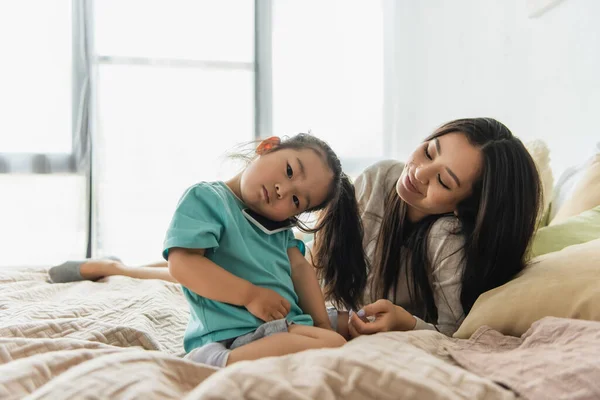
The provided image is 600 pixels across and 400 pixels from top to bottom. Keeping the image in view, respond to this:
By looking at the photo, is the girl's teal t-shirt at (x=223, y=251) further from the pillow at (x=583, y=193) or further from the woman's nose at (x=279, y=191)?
the pillow at (x=583, y=193)

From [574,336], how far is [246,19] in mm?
2882

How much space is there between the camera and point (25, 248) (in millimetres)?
2977

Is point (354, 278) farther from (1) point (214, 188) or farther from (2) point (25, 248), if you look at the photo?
(2) point (25, 248)

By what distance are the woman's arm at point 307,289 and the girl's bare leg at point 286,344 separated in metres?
0.20

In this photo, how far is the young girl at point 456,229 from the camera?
3.67ft

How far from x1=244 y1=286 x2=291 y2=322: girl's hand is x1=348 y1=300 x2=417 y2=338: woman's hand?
0.53 feet

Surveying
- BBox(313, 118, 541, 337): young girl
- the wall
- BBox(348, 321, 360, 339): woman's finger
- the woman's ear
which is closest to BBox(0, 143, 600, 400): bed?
BBox(313, 118, 541, 337): young girl

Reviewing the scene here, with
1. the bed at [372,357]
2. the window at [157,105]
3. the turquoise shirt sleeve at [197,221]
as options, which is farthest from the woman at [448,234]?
the window at [157,105]

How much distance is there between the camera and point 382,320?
1.02 meters

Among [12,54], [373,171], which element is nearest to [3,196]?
[12,54]

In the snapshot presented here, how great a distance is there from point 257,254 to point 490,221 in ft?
1.70

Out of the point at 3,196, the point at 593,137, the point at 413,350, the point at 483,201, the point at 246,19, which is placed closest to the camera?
the point at 413,350

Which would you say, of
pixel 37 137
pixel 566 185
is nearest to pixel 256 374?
pixel 566 185

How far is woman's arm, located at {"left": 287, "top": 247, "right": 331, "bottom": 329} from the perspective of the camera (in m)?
1.14
